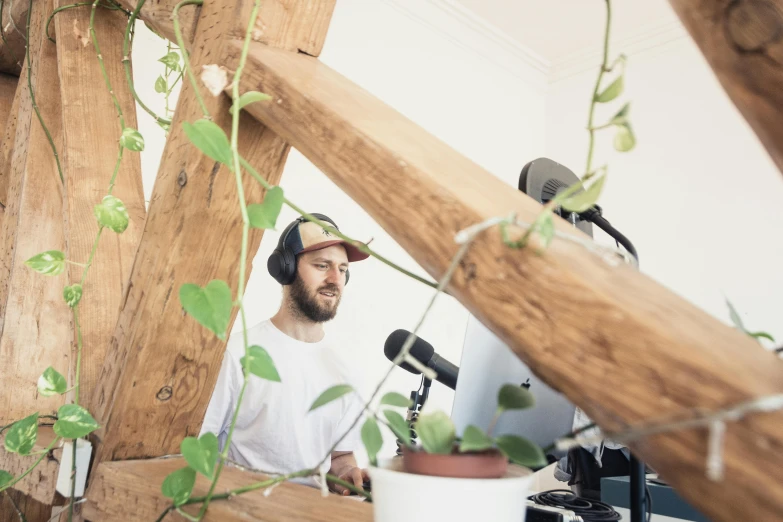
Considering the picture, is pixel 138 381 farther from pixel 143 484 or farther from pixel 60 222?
pixel 60 222

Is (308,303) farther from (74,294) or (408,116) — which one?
(74,294)

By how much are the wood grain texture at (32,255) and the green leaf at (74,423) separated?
58 cm

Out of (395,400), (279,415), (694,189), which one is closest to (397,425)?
(395,400)

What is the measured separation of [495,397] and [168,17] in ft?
2.40

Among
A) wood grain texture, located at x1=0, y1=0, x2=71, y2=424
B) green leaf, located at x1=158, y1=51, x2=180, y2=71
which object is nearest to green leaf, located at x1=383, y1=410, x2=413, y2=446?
green leaf, located at x1=158, y1=51, x2=180, y2=71

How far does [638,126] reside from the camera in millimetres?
4379

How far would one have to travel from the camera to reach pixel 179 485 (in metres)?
0.56

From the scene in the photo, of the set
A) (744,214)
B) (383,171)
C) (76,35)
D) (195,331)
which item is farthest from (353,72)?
(383,171)

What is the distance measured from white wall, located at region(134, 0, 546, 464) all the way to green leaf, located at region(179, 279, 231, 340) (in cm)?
262

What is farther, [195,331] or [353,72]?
[353,72]

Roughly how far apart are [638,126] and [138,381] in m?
4.26

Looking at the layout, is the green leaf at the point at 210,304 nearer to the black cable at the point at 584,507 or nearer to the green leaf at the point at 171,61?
the green leaf at the point at 171,61

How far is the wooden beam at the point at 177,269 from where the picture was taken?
2.32ft

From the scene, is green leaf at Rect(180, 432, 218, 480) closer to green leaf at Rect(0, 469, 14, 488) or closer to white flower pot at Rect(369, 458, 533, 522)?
white flower pot at Rect(369, 458, 533, 522)
